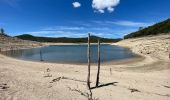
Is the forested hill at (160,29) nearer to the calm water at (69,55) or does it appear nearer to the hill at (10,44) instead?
the calm water at (69,55)

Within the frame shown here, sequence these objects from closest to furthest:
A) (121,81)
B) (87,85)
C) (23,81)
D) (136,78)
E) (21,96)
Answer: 1. (21,96)
2. (87,85)
3. (23,81)
4. (121,81)
5. (136,78)

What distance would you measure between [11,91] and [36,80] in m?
4.44

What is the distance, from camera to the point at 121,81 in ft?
73.7

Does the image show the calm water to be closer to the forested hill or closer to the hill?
the hill

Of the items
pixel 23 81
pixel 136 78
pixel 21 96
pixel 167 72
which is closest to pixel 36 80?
pixel 23 81

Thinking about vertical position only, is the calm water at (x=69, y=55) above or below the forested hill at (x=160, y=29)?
below

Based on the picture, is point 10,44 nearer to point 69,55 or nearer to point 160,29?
point 69,55

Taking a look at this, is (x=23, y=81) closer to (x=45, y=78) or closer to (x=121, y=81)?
(x=45, y=78)

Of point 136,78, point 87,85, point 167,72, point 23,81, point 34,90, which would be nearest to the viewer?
point 34,90

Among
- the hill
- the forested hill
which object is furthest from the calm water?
the forested hill

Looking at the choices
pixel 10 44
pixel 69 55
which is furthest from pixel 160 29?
pixel 10 44

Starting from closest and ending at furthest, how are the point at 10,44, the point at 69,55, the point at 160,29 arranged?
1. the point at 69,55
2. the point at 10,44
3. the point at 160,29

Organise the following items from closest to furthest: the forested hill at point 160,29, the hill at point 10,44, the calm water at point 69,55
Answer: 1. the calm water at point 69,55
2. the hill at point 10,44
3. the forested hill at point 160,29

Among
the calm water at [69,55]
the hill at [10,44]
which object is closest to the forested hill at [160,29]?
the calm water at [69,55]
